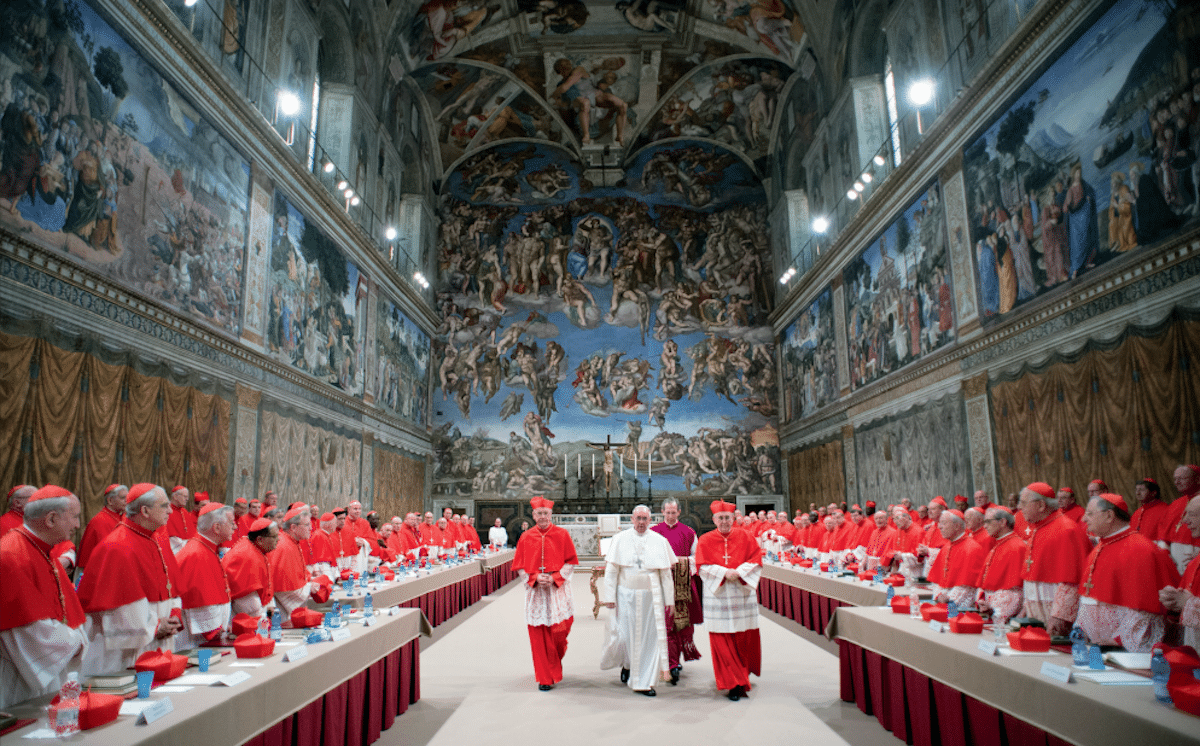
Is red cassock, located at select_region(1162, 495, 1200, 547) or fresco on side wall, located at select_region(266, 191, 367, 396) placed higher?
fresco on side wall, located at select_region(266, 191, 367, 396)

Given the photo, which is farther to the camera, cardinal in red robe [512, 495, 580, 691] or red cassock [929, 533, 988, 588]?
cardinal in red robe [512, 495, 580, 691]

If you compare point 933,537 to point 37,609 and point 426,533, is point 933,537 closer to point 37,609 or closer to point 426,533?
point 37,609

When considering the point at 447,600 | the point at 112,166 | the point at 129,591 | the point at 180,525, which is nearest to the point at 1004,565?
the point at 129,591

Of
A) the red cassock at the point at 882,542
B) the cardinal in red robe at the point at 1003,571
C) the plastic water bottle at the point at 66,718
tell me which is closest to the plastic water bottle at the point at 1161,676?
the cardinal in red robe at the point at 1003,571

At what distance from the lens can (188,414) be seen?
1112 cm

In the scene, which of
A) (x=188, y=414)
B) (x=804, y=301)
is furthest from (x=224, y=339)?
(x=804, y=301)

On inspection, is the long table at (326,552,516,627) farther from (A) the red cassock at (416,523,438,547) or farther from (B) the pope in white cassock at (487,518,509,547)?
(B) the pope in white cassock at (487,518,509,547)

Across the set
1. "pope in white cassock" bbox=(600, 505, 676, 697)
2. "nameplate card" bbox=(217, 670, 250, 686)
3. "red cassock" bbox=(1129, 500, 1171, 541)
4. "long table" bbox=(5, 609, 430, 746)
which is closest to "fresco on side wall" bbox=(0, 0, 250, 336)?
"long table" bbox=(5, 609, 430, 746)

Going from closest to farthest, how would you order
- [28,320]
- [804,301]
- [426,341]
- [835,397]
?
[28,320]
[835,397]
[804,301]
[426,341]

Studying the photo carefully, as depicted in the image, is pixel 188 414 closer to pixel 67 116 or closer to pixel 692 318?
pixel 67 116

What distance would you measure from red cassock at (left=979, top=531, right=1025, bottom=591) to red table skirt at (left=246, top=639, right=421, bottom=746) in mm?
5222

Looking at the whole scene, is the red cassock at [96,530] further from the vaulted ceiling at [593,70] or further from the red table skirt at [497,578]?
the vaulted ceiling at [593,70]

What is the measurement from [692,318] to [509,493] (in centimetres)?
968

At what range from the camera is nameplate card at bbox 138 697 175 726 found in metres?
3.23
